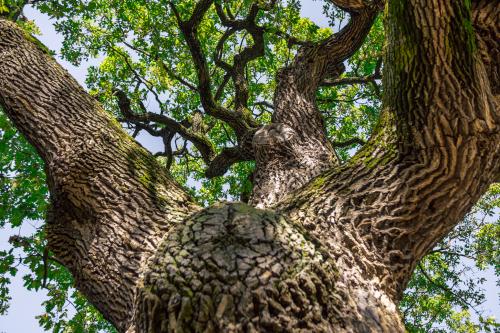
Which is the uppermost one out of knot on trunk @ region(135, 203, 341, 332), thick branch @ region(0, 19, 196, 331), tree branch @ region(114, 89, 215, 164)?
tree branch @ region(114, 89, 215, 164)

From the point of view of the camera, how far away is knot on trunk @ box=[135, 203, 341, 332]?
1.91 meters

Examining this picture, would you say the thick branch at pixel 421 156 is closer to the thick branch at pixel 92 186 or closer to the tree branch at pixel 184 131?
the thick branch at pixel 92 186

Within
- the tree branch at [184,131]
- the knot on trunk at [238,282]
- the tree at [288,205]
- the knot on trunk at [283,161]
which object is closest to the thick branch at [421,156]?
the tree at [288,205]

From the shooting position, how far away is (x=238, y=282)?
2004 millimetres

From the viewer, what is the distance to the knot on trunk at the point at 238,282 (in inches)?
75.1

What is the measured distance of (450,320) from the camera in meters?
13.8

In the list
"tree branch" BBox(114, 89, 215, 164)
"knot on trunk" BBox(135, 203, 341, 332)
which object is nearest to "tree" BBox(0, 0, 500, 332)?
"knot on trunk" BBox(135, 203, 341, 332)

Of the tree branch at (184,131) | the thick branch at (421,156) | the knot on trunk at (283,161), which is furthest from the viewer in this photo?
the tree branch at (184,131)

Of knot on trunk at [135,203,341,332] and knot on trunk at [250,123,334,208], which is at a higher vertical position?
knot on trunk at [250,123,334,208]

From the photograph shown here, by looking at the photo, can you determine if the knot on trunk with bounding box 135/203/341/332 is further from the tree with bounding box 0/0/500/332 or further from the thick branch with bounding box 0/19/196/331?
the thick branch with bounding box 0/19/196/331

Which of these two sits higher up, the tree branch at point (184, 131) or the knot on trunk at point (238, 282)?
the tree branch at point (184, 131)

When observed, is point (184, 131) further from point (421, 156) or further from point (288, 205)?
point (421, 156)

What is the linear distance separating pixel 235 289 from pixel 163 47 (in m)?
8.13

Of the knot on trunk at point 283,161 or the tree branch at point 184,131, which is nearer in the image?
the knot on trunk at point 283,161
